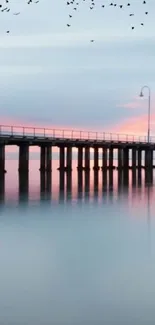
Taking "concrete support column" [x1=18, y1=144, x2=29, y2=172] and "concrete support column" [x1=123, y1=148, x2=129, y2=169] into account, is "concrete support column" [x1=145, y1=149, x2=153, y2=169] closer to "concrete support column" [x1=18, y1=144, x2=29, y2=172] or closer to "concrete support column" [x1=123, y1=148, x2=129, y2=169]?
"concrete support column" [x1=123, y1=148, x2=129, y2=169]

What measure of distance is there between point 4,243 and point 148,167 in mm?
57471

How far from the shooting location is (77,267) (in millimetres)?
11867

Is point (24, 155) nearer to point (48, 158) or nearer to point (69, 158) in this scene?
point (48, 158)

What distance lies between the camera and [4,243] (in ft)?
48.2

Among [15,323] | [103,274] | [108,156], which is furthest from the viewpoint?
[108,156]

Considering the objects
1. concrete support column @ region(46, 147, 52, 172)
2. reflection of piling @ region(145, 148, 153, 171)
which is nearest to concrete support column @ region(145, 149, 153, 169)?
reflection of piling @ region(145, 148, 153, 171)

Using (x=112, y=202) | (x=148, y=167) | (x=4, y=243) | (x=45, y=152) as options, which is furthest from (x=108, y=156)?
(x=4, y=243)

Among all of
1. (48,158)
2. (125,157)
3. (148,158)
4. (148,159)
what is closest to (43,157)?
(48,158)

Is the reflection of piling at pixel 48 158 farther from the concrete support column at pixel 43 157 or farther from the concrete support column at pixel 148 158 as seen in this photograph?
the concrete support column at pixel 148 158

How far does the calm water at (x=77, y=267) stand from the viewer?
8.98 metres

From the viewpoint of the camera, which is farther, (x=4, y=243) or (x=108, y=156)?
(x=108, y=156)

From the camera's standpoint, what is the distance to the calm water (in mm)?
8977

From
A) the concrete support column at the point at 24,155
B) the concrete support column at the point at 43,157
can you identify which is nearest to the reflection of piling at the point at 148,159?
the concrete support column at the point at 43,157

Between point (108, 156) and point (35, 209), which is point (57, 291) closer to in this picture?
point (35, 209)
